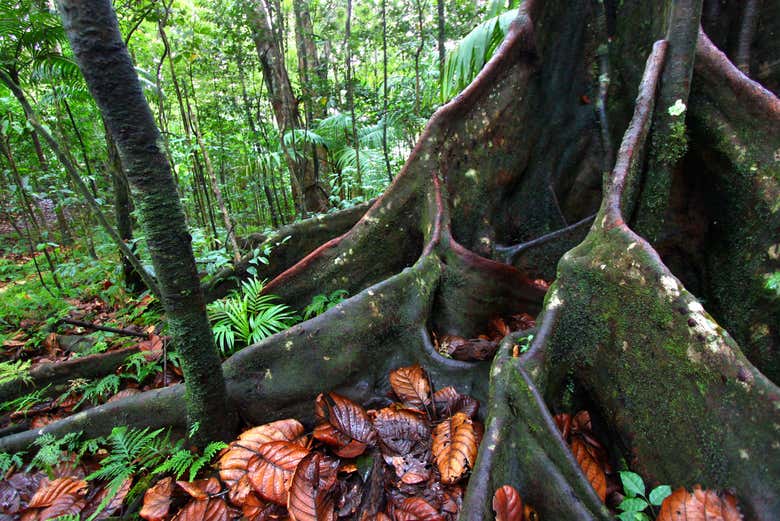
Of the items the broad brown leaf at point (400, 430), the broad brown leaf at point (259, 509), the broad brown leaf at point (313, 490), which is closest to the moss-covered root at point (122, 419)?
the broad brown leaf at point (259, 509)

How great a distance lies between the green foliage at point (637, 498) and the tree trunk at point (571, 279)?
0.10 metres

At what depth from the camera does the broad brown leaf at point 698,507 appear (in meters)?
1.49

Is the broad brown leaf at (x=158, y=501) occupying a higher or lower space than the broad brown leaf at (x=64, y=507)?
higher

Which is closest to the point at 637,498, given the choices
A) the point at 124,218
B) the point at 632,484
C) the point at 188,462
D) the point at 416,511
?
the point at 632,484

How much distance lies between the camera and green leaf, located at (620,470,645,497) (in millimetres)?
1716

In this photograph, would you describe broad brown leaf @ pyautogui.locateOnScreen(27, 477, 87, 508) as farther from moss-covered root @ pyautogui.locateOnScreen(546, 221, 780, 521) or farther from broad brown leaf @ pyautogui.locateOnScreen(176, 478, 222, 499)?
moss-covered root @ pyautogui.locateOnScreen(546, 221, 780, 521)

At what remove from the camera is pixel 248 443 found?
7.57ft

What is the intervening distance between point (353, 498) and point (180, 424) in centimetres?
134

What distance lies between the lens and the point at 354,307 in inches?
114

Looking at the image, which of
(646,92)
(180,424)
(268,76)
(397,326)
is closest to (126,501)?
(180,424)

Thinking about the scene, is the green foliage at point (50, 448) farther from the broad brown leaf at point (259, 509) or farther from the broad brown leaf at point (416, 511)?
the broad brown leaf at point (416, 511)

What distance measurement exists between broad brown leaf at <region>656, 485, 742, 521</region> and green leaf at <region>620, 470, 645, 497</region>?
13cm

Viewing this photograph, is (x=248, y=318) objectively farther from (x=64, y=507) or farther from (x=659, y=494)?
(x=659, y=494)

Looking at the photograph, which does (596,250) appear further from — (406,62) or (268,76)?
(406,62)
